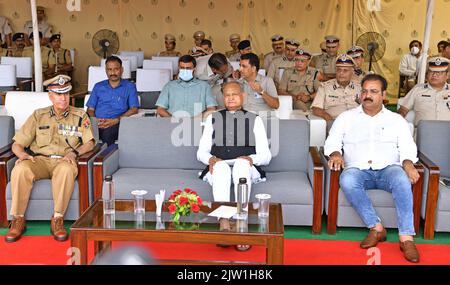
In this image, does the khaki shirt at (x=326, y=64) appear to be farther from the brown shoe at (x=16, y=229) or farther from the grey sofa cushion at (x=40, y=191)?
the brown shoe at (x=16, y=229)

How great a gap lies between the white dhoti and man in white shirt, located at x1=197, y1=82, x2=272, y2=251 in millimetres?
44

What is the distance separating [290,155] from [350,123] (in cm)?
54

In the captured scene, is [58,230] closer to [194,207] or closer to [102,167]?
[102,167]

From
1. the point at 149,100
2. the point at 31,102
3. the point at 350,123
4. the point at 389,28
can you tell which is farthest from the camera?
the point at 389,28

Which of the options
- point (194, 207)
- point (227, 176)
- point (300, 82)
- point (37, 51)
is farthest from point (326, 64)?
point (194, 207)

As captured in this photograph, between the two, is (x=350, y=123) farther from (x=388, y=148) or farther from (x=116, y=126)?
(x=116, y=126)

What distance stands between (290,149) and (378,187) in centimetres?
79

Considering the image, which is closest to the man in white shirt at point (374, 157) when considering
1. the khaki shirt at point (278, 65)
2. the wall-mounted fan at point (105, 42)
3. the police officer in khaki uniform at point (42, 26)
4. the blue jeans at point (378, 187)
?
the blue jeans at point (378, 187)

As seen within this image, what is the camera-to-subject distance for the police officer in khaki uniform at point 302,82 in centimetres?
681

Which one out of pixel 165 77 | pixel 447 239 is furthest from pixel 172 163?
pixel 165 77

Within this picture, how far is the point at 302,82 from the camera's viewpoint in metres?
6.91

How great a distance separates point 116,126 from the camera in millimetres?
5703

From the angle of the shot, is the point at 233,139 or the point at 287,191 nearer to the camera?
the point at 287,191

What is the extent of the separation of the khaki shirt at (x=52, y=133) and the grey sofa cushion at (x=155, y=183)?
1.42 feet
